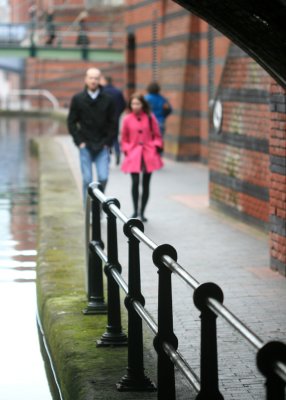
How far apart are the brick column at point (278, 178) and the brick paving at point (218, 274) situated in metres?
0.19

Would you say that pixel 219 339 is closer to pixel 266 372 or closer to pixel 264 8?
pixel 264 8

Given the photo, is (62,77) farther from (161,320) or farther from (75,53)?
(161,320)

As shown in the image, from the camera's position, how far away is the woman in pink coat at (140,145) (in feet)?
41.7

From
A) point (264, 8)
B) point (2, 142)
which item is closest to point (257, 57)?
point (264, 8)

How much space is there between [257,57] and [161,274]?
6.33ft

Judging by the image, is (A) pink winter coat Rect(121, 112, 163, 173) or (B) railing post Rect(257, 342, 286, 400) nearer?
(B) railing post Rect(257, 342, 286, 400)

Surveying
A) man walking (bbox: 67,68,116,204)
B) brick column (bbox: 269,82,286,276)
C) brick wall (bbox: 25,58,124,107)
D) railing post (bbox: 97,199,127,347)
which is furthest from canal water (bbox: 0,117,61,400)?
brick wall (bbox: 25,58,124,107)

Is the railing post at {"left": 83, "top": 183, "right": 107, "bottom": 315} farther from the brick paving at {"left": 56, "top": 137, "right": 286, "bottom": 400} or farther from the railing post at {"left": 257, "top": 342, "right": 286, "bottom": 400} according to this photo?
the railing post at {"left": 257, "top": 342, "right": 286, "bottom": 400}

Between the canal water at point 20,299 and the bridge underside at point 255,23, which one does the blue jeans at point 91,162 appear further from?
the bridge underside at point 255,23

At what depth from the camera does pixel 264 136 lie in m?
11.9

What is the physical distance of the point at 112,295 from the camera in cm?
652

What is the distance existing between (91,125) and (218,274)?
369 centimetres

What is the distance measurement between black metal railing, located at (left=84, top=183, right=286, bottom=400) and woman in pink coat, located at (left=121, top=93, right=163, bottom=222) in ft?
16.7

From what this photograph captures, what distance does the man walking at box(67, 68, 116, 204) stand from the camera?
1231 cm
